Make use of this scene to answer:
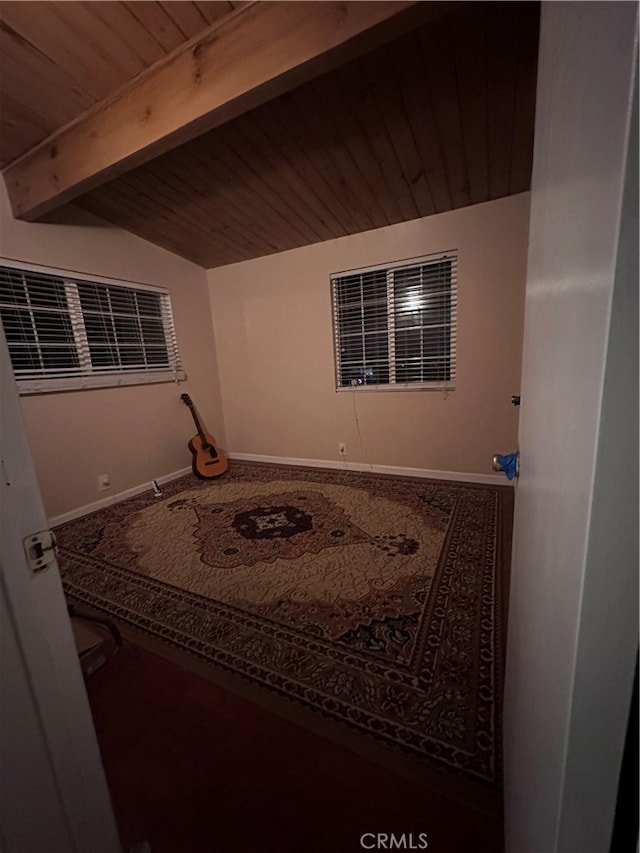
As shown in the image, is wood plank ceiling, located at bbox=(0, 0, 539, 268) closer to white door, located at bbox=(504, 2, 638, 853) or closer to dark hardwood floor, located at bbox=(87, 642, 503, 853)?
white door, located at bbox=(504, 2, 638, 853)

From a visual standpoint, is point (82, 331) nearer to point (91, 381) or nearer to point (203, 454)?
point (91, 381)

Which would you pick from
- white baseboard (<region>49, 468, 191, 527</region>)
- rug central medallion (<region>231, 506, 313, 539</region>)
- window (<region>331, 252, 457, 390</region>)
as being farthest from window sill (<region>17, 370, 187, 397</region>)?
window (<region>331, 252, 457, 390</region>)

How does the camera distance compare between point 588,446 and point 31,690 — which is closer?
point 588,446

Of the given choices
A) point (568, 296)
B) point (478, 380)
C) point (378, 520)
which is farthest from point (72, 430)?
point (478, 380)

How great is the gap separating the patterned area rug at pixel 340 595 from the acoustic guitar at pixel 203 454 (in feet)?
1.84

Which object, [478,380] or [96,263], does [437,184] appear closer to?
[478,380]

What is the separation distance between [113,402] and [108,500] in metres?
0.91

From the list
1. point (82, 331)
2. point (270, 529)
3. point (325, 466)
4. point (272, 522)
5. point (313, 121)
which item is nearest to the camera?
point (313, 121)

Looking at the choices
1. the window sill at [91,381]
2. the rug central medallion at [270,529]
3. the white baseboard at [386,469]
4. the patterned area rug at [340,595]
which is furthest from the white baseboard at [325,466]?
the window sill at [91,381]

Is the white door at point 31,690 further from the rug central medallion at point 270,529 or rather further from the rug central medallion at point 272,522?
the rug central medallion at point 272,522

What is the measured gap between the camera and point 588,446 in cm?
24

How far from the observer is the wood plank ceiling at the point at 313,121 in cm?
134

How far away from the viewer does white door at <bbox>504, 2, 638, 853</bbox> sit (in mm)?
200

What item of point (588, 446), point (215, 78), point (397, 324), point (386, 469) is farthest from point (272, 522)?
point (215, 78)
